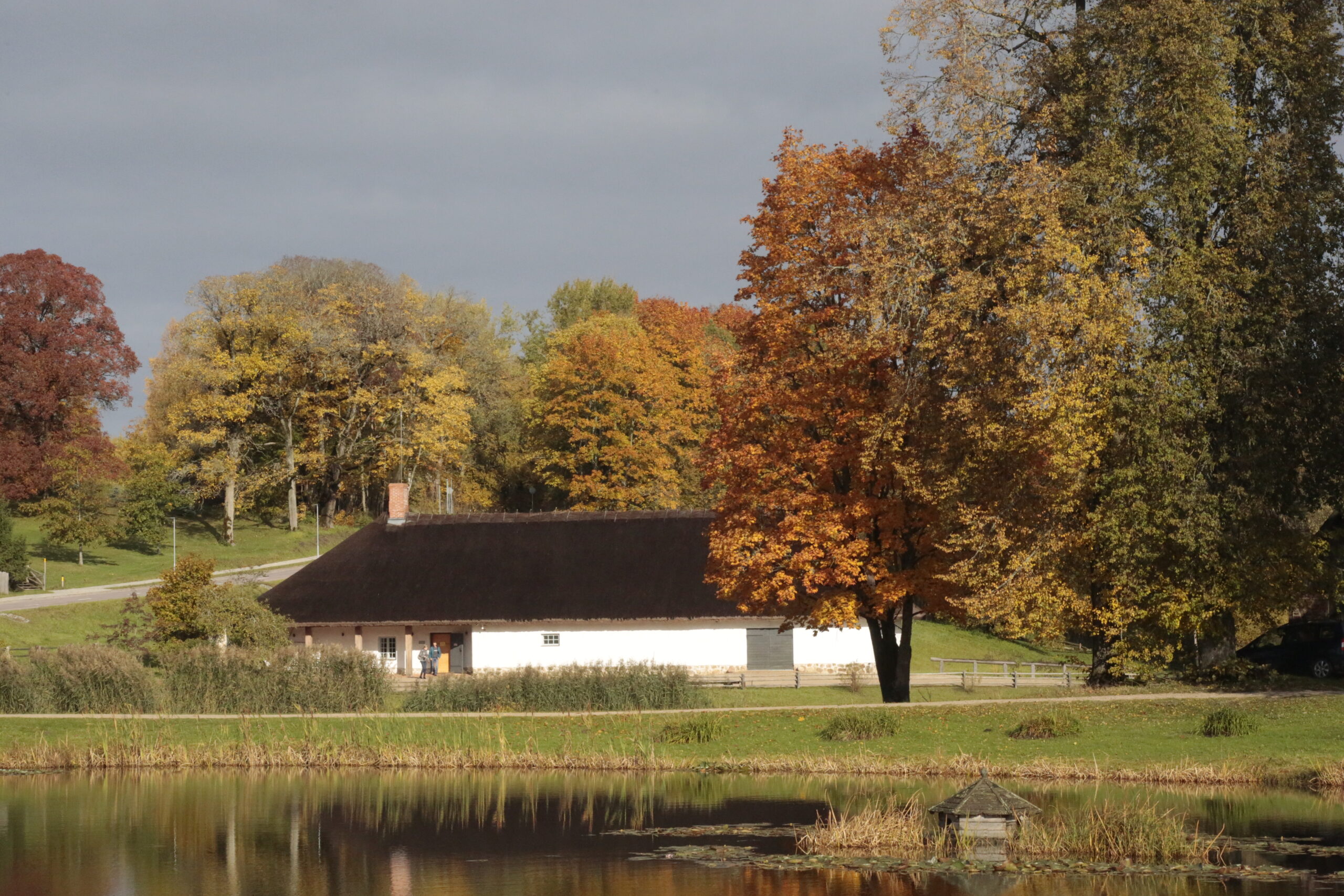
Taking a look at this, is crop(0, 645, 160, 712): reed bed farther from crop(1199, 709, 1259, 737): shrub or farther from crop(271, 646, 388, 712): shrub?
crop(1199, 709, 1259, 737): shrub

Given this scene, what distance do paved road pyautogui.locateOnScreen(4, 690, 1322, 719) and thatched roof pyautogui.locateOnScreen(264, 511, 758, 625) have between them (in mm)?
14721

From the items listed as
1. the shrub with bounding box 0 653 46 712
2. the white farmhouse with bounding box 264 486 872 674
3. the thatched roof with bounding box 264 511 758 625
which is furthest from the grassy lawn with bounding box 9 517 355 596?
the shrub with bounding box 0 653 46 712

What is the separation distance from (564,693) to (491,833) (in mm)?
11705

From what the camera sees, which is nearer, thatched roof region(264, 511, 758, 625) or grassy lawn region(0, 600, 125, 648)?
grassy lawn region(0, 600, 125, 648)

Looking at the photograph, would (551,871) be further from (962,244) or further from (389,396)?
(389,396)

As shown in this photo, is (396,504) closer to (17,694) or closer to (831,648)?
(831,648)

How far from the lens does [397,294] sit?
73250 millimetres

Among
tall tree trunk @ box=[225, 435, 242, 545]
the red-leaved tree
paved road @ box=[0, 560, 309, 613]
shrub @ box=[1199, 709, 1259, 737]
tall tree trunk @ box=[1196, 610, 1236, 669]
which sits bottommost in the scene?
shrub @ box=[1199, 709, 1259, 737]

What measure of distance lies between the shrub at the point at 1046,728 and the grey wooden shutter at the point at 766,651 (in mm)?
20361

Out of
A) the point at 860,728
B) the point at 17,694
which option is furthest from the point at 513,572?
the point at 860,728

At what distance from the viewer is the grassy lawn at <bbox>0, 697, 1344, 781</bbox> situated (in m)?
25.1

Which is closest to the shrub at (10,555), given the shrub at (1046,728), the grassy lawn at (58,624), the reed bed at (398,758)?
the grassy lawn at (58,624)

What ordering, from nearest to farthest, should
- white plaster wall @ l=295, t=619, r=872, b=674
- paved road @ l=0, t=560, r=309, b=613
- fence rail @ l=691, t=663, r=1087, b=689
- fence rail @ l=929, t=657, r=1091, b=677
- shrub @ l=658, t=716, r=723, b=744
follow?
shrub @ l=658, t=716, r=723, b=744, fence rail @ l=691, t=663, r=1087, b=689, fence rail @ l=929, t=657, r=1091, b=677, white plaster wall @ l=295, t=619, r=872, b=674, paved road @ l=0, t=560, r=309, b=613

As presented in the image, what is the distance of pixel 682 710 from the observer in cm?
3177
